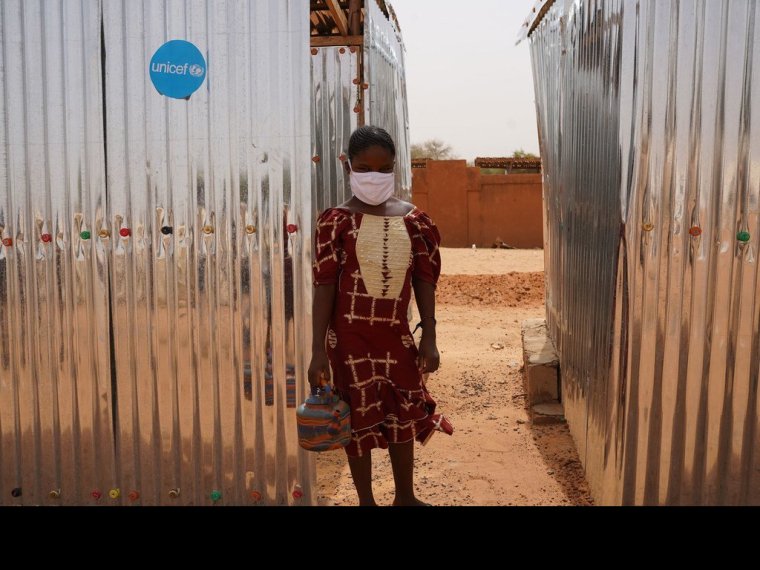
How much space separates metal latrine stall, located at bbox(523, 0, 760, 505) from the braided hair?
116 cm

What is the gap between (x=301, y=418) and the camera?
307cm

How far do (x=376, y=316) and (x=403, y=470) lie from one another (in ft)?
2.34

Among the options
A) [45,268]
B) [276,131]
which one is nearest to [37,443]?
[45,268]

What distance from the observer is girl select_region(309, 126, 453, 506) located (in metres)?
3.02

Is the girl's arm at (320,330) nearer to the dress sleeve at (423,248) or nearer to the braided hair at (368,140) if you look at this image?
the dress sleeve at (423,248)

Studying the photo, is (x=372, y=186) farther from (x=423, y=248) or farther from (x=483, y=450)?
(x=483, y=450)

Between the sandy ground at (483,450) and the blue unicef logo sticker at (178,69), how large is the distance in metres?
2.38

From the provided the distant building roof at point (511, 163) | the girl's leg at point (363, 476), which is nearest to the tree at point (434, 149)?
the distant building roof at point (511, 163)

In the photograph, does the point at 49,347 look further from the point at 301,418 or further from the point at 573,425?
the point at 573,425

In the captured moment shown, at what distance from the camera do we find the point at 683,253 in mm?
3303

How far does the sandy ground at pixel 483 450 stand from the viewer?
4348 mm

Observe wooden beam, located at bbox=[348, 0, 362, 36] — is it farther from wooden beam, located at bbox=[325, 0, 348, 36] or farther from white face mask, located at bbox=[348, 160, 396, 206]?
white face mask, located at bbox=[348, 160, 396, 206]

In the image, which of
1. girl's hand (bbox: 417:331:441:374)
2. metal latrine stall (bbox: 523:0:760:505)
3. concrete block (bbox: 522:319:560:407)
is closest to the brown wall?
concrete block (bbox: 522:319:560:407)

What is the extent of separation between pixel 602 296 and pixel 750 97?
1.25m
